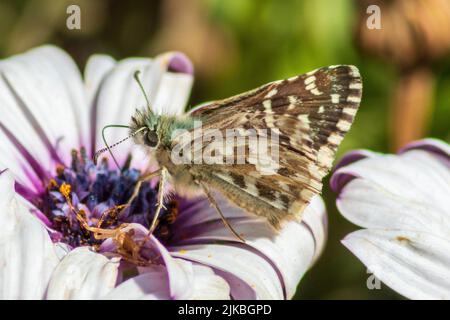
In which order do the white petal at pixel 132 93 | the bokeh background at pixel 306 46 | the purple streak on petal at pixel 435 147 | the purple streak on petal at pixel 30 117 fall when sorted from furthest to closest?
the bokeh background at pixel 306 46
the white petal at pixel 132 93
the purple streak on petal at pixel 30 117
the purple streak on petal at pixel 435 147

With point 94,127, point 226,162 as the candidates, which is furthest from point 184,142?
point 94,127

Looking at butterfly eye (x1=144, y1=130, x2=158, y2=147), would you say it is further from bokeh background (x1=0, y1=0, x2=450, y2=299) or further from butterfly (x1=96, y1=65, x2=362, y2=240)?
bokeh background (x1=0, y1=0, x2=450, y2=299)

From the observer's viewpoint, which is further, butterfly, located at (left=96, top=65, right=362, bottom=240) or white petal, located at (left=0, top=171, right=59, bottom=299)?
butterfly, located at (left=96, top=65, right=362, bottom=240)

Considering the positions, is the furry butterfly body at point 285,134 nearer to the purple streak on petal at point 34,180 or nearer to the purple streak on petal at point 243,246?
the purple streak on petal at point 243,246

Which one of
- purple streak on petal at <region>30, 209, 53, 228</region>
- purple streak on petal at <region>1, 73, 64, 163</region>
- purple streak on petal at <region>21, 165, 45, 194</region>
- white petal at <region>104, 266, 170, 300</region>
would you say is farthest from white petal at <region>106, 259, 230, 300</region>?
purple streak on petal at <region>1, 73, 64, 163</region>

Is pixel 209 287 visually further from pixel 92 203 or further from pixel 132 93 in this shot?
pixel 132 93

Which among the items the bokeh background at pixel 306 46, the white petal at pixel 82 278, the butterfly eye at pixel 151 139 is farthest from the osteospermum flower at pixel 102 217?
the bokeh background at pixel 306 46

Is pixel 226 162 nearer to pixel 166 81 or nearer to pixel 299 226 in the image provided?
pixel 299 226
